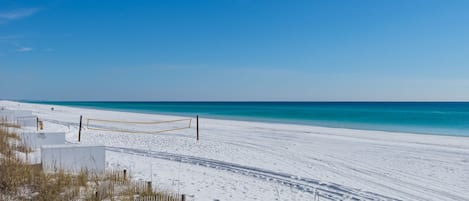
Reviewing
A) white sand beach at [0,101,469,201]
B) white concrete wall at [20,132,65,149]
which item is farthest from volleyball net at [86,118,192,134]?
white concrete wall at [20,132,65,149]

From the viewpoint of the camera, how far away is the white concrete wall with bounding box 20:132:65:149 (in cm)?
891

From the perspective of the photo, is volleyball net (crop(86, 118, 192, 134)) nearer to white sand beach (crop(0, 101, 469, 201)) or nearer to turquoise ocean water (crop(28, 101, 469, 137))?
white sand beach (crop(0, 101, 469, 201))

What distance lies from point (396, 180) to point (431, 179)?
3.24ft

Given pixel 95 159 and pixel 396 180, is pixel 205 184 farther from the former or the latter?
pixel 396 180

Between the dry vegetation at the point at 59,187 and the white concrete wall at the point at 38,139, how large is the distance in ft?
9.97

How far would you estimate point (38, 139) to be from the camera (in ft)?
29.7

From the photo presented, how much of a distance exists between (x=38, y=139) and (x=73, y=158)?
2.76 meters

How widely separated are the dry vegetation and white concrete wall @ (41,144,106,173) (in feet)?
1.55

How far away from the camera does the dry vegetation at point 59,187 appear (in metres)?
4.88

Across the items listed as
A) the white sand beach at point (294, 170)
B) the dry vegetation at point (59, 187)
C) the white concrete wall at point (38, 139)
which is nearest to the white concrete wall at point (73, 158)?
the dry vegetation at point (59, 187)

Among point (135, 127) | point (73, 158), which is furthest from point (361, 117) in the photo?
point (73, 158)

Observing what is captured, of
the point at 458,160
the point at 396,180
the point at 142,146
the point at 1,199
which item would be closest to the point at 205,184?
the point at 1,199

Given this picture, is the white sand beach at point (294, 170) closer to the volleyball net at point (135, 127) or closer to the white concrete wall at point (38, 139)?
the white concrete wall at point (38, 139)

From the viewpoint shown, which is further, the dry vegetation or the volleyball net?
the volleyball net
